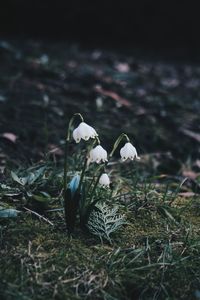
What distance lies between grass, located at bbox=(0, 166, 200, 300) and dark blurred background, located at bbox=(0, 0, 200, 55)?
224 inches

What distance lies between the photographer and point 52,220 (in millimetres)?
1900

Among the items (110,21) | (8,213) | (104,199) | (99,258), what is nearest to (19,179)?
(8,213)

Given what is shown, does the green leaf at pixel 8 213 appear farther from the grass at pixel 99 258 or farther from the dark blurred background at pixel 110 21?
the dark blurred background at pixel 110 21

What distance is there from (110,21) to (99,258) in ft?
20.8

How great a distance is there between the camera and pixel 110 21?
7.54 m

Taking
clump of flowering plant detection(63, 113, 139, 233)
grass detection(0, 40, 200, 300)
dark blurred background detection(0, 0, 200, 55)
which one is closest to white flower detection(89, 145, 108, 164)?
clump of flowering plant detection(63, 113, 139, 233)

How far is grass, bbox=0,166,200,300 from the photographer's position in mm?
1548

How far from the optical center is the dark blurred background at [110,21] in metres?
7.21

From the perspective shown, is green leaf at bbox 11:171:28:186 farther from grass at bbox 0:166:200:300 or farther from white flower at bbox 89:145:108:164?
white flower at bbox 89:145:108:164

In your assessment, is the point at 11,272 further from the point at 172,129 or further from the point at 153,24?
the point at 153,24

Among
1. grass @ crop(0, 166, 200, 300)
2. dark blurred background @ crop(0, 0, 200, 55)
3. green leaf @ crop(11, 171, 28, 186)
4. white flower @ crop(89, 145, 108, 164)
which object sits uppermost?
dark blurred background @ crop(0, 0, 200, 55)

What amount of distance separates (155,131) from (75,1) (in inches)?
175

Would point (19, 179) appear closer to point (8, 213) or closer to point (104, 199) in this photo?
point (8, 213)

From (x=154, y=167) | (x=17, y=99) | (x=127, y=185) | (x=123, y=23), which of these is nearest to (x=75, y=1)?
(x=123, y=23)
